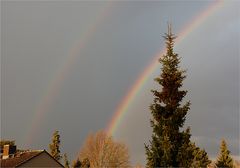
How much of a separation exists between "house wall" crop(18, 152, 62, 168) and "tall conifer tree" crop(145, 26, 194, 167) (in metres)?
35.2

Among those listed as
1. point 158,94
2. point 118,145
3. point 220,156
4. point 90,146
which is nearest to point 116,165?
point 118,145

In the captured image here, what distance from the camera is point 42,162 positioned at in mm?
57875

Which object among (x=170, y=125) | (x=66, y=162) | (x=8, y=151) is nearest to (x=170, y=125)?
(x=170, y=125)

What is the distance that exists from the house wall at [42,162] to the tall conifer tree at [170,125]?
35170 mm

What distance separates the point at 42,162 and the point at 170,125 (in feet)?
123

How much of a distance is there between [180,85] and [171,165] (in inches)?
203

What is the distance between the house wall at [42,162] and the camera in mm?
56281

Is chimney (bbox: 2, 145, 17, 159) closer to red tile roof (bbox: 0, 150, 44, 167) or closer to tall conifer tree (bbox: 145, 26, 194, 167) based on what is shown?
red tile roof (bbox: 0, 150, 44, 167)

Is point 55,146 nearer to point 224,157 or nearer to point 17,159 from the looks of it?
point 17,159

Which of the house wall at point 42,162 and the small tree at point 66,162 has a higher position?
the small tree at point 66,162

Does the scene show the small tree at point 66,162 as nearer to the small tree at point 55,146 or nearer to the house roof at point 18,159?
the small tree at point 55,146

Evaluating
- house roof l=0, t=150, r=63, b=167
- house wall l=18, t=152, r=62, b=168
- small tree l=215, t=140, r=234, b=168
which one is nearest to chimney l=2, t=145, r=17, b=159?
house roof l=0, t=150, r=63, b=167

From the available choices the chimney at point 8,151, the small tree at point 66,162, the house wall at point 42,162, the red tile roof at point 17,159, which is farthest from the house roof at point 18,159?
the small tree at point 66,162

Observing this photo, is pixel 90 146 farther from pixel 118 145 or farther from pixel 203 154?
pixel 203 154
